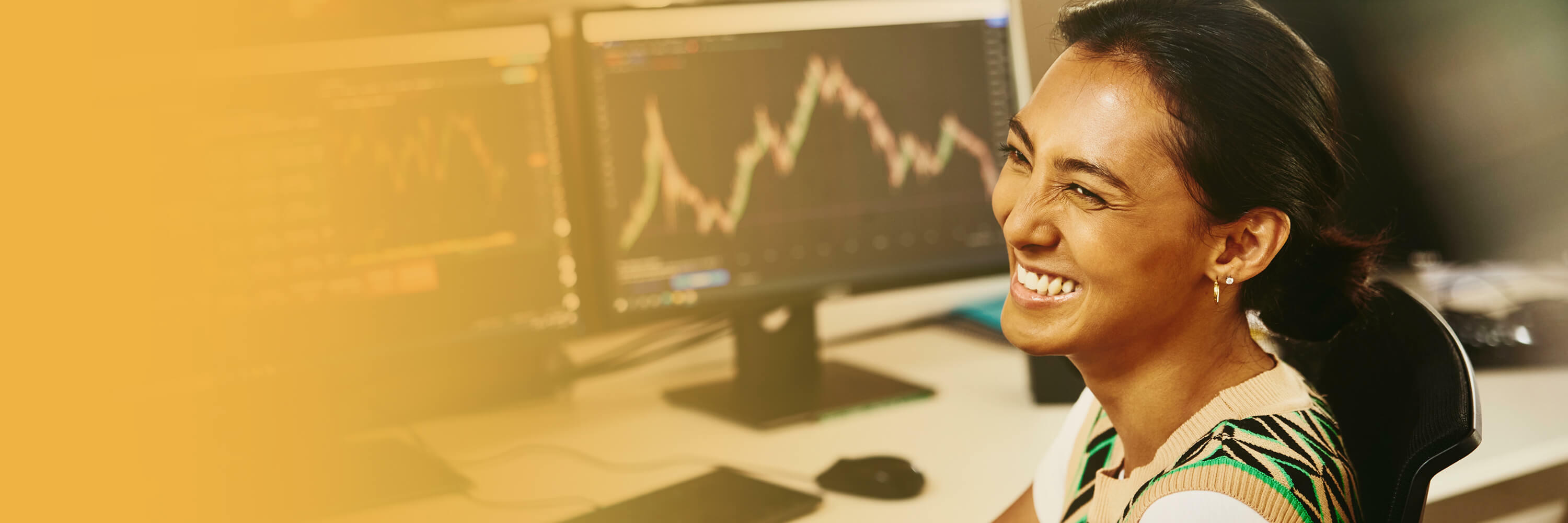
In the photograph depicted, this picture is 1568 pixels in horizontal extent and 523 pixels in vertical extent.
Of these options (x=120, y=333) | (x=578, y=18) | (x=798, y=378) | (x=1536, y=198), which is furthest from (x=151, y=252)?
(x=1536, y=198)

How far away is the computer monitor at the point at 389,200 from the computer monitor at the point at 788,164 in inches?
2.8

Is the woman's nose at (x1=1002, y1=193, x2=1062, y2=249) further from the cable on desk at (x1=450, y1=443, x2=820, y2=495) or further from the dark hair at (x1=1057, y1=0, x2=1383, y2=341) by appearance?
the cable on desk at (x1=450, y1=443, x2=820, y2=495)

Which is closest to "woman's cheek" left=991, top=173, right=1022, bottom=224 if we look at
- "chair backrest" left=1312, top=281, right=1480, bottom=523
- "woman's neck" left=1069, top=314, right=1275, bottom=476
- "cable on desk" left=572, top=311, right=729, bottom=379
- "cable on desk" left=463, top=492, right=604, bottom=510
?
"woman's neck" left=1069, top=314, right=1275, bottom=476

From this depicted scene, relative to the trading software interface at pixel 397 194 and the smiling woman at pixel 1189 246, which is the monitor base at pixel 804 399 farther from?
the smiling woman at pixel 1189 246

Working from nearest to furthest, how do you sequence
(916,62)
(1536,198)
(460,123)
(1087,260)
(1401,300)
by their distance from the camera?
1. (1087,260)
2. (1401,300)
3. (460,123)
4. (916,62)
5. (1536,198)

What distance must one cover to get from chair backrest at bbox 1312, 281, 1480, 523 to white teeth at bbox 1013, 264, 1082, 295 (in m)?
0.22

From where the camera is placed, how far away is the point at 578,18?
1081mm

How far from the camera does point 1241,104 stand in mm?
607

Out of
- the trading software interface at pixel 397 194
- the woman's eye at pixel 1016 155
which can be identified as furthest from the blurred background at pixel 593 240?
the woman's eye at pixel 1016 155

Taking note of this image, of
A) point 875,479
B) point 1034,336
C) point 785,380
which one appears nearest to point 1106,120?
point 1034,336

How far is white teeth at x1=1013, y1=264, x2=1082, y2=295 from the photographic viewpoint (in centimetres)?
68

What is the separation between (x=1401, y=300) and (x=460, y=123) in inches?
33.6

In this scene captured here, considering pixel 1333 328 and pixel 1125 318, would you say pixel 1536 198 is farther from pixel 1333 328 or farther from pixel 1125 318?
pixel 1125 318

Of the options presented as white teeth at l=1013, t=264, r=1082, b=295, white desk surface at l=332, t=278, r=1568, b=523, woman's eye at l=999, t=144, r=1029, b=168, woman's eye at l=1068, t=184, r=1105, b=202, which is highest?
woman's eye at l=999, t=144, r=1029, b=168
